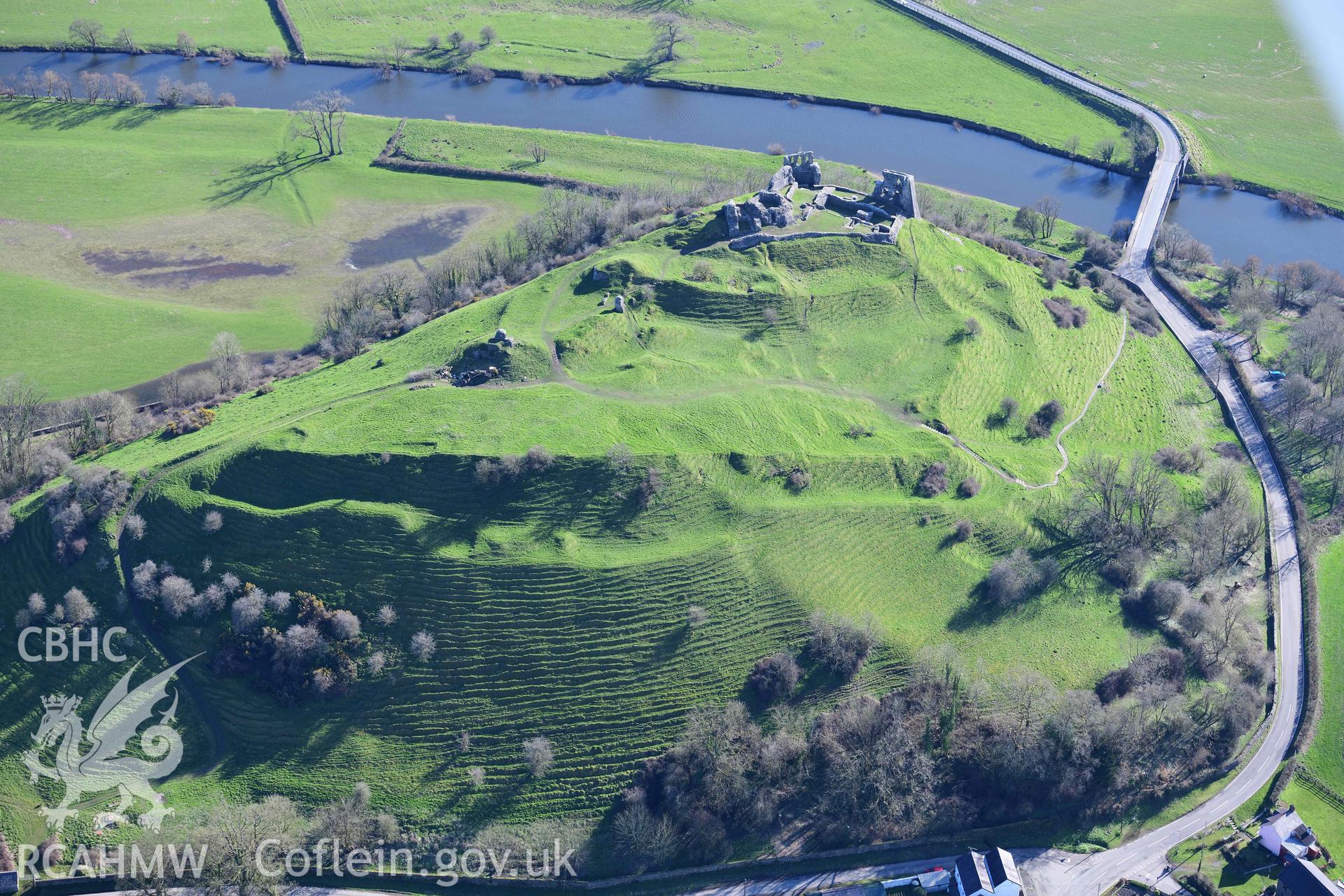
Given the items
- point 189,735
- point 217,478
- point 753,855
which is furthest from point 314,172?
point 753,855

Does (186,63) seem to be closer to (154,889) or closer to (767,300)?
(767,300)

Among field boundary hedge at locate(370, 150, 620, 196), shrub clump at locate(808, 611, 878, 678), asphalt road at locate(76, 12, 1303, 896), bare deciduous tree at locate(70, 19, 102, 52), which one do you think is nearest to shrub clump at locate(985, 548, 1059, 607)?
shrub clump at locate(808, 611, 878, 678)

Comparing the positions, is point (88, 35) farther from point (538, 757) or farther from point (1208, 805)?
point (1208, 805)

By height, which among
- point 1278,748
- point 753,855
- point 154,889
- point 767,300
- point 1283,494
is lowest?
point 154,889

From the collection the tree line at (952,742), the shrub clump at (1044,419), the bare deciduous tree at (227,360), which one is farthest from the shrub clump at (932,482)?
the bare deciduous tree at (227,360)

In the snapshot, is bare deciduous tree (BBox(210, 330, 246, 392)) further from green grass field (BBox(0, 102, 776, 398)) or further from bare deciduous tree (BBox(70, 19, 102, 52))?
bare deciduous tree (BBox(70, 19, 102, 52))

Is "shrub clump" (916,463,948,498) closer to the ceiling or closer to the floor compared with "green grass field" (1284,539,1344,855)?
Result: closer to the ceiling
